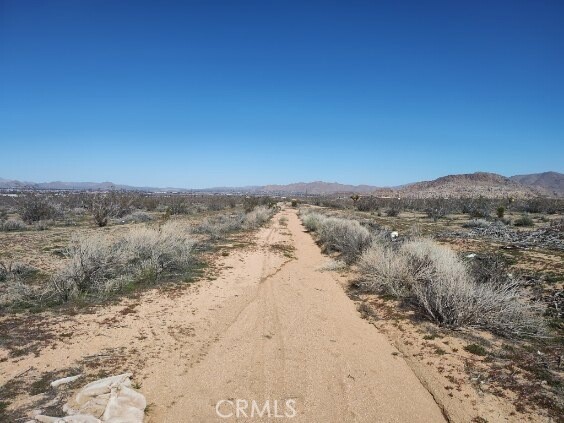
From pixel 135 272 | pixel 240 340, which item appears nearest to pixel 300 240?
pixel 135 272

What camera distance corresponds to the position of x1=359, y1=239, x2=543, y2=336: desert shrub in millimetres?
7258

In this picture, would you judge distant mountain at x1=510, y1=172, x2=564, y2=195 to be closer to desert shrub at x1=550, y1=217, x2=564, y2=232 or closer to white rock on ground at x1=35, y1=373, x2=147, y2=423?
desert shrub at x1=550, y1=217, x2=564, y2=232

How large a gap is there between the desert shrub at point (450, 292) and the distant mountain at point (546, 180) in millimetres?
174218

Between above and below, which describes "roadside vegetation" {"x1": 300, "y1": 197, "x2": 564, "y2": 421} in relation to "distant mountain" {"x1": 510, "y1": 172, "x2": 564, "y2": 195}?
below

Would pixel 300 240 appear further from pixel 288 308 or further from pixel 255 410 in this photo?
pixel 255 410

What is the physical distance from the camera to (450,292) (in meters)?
7.68

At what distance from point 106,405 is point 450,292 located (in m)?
6.42

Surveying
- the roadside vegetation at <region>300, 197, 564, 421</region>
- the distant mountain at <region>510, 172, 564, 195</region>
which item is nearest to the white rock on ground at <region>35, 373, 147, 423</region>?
the roadside vegetation at <region>300, 197, 564, 421</region>

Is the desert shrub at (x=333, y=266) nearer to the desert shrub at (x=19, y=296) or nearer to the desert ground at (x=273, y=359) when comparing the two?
the desert ground at (x=273, y=359)

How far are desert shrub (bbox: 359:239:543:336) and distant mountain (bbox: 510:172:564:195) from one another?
174m

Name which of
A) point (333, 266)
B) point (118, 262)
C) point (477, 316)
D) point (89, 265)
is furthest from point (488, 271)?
point (89, 265)

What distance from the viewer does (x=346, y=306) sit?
955cm

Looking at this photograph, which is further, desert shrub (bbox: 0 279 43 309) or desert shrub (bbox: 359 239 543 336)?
desert shrub (bbox: 0 279 43 309)

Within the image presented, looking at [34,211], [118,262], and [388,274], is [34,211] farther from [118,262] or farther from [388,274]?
[388,274]
